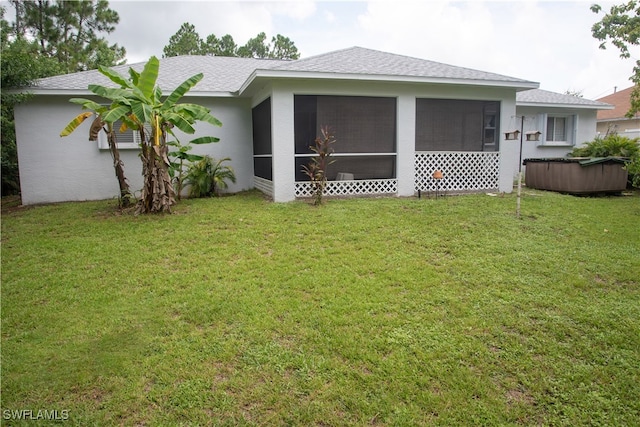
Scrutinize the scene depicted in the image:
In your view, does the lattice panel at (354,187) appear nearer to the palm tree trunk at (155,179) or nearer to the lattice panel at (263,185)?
the lattice panel at (263,185)

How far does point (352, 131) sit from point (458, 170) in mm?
3152

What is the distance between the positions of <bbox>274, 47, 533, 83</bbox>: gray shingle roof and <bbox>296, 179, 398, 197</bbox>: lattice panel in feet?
8.72

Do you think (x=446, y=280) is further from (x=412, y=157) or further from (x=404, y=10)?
(x=404, y=10)

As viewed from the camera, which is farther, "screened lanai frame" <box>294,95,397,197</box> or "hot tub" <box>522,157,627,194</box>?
"hot tub" <box>522,157,627,194</box>

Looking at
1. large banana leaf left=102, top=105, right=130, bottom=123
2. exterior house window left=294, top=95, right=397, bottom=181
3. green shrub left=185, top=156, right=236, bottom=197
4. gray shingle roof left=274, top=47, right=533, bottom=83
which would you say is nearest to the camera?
large banana leaf left=102, top=105, right=130, bottom=123

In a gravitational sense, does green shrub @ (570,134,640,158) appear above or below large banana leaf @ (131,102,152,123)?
below

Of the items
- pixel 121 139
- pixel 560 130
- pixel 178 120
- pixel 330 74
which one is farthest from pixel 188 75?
pixel 560 130

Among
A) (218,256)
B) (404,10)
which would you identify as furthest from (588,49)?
(218,256)

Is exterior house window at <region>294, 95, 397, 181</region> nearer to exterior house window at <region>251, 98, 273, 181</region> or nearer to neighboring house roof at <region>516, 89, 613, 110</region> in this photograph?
exterior house window at <region>251, 98, 273, 181</region>

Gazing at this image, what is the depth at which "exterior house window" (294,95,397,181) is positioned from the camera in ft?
35.1

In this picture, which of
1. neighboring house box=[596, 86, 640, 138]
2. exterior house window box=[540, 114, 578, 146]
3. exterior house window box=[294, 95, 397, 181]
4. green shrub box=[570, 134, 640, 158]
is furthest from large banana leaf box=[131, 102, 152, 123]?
neighboring house box=[596, 86, 640, 138]

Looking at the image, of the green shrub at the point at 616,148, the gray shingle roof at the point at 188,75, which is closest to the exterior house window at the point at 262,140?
the gray shingle roof at the point at 188,75

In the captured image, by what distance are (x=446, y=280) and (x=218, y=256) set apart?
3.15m

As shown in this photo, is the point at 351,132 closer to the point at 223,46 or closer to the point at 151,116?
the point at 151,116
